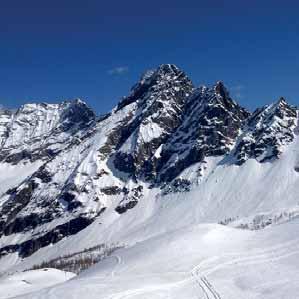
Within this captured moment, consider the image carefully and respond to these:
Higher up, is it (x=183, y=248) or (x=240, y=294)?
(x=183, y=248)

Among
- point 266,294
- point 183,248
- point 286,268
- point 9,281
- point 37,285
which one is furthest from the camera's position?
point 9,281

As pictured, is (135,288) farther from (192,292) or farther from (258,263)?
(258,263)

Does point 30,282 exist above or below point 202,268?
above

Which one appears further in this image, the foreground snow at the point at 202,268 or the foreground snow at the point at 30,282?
the foreground snow at the point at 30,282

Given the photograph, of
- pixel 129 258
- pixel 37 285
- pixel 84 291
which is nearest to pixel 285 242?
pixel 129 258
